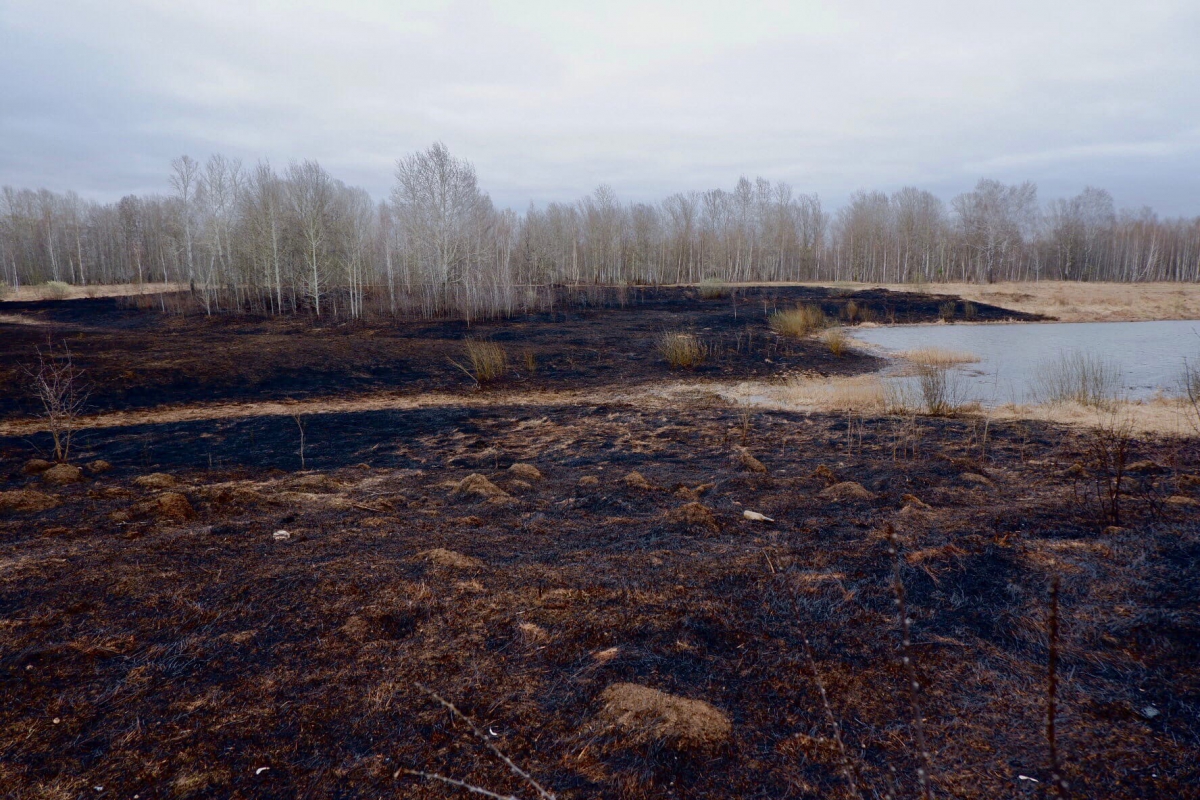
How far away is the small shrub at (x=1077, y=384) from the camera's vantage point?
37.1 ft

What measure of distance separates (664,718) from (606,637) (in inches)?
30.2

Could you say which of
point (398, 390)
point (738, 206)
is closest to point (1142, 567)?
point (398, 390)

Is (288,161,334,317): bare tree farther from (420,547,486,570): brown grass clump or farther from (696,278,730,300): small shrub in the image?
(420,547,486,570): brown grass clump

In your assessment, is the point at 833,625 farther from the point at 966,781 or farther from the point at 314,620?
the point at 314,620

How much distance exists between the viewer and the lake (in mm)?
13906

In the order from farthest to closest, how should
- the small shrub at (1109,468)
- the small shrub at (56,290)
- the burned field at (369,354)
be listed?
the small shrub at (56,290) < the burned field at (369,354) < the small shrub at (1109,468)

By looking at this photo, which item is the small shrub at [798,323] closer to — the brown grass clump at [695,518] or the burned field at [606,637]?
the burned field at [606,637]

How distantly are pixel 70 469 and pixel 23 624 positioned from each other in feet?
16.9

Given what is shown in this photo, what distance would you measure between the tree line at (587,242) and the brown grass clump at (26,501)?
25764 millimetres

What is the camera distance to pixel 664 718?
2693 mm

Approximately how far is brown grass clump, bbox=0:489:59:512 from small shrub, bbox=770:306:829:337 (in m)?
20.7

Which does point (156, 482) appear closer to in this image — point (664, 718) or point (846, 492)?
point (664, 718)

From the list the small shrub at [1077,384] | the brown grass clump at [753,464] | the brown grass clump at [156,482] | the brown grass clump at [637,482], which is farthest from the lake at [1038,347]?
the brown grass clump at [156,482]

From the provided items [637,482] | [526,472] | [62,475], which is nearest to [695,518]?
[637,482]
